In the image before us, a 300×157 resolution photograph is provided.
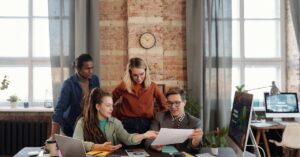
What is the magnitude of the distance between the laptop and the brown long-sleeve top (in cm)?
111

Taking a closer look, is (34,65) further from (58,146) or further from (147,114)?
(58,146)

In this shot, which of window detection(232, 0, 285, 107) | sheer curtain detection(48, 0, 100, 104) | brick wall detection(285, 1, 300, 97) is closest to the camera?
sheer curtain detection(48, 0, 100, 104)

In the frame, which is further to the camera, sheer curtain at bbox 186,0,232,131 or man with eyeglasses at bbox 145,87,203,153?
sheer curtain at bbox 186,0,232,131

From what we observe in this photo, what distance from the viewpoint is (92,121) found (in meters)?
2.54

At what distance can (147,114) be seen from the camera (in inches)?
125

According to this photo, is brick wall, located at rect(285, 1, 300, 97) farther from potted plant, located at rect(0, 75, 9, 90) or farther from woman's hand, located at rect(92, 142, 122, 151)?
potted plant, located at rect(0, 75, 9, 90)

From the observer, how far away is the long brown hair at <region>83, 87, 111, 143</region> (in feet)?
Answer: 8.27

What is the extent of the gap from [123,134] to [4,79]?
130 inches

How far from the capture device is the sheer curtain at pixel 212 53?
4.86 meters

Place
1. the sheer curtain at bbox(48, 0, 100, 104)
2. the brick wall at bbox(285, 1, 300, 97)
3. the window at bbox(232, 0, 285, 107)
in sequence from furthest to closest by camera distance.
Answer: the window at bbox(232, 0, 285, 107)
the brick wall at bbox(285, 1, 300, 97)
the sheer curtain at bbox(48, 0, 100, 104)

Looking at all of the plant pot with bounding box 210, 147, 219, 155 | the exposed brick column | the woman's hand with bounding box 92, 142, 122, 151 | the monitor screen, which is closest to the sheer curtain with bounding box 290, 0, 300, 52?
the exposed brick column

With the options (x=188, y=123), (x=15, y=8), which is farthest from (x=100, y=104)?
(x=15, y=8)

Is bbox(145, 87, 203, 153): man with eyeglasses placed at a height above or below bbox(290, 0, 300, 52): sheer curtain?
below

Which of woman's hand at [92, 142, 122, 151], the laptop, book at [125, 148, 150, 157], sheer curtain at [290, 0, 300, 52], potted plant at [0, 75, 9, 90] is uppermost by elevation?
sheer curtain at [290, 0, 300, 52]
